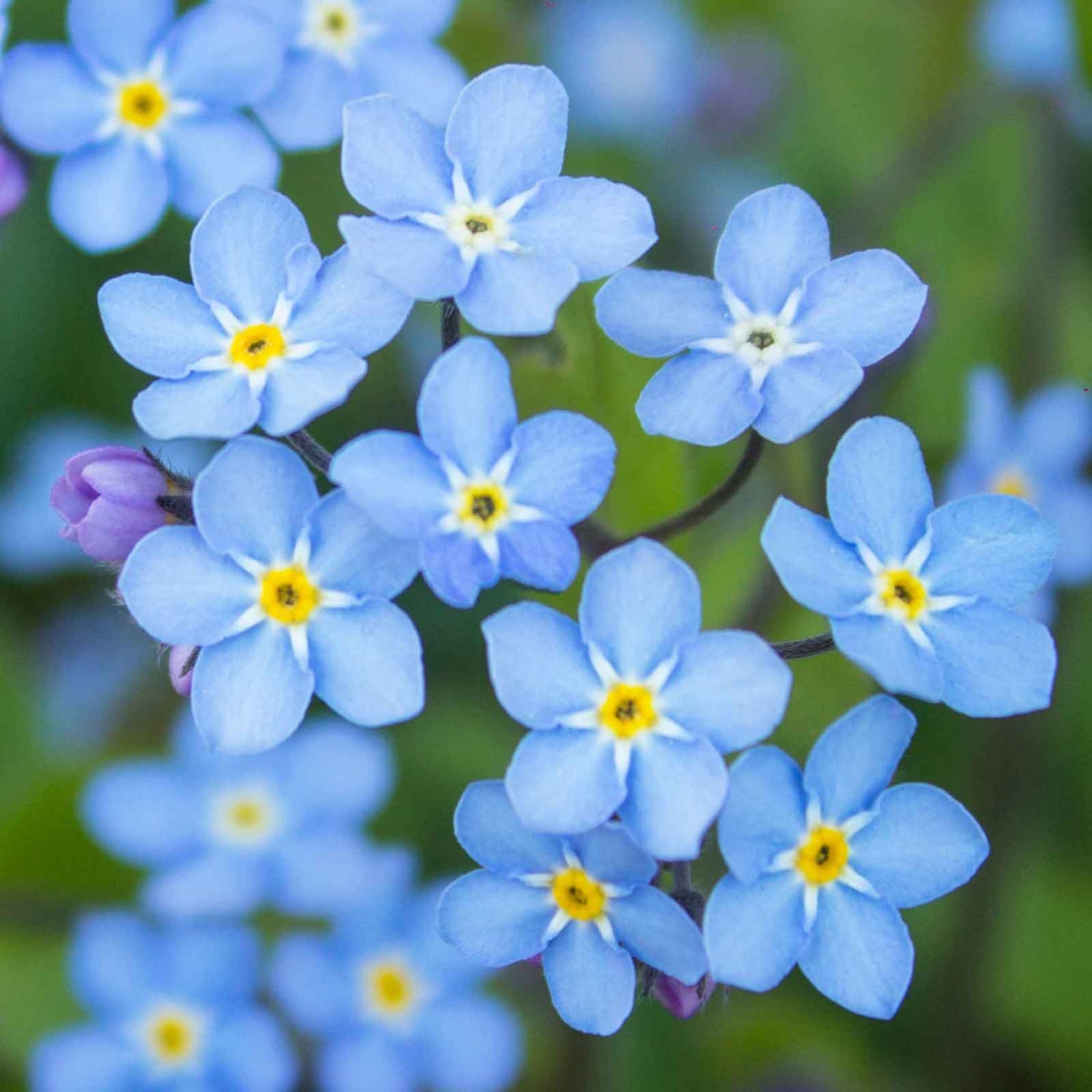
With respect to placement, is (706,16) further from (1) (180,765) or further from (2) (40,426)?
(1) (180,765)

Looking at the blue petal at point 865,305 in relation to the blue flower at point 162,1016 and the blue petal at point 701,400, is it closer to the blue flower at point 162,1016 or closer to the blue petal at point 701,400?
the blue petal at point 701,400

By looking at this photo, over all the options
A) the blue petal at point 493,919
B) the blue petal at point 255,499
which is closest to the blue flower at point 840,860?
the blue petal at point 493,919

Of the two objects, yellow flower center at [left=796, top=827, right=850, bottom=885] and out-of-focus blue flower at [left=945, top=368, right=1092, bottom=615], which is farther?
out-of-focus blue flower at [left=945, top=368, right=1092, bottom=615]

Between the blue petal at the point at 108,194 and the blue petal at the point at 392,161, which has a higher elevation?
the blue petal at the point at 392,161

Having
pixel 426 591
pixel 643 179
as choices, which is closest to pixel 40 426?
pixel 426 591

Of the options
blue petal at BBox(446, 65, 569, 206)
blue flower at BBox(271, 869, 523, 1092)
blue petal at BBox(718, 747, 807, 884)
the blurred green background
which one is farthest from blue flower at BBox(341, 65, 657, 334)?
blue flower at BBox(271, 869, 523, 1092)

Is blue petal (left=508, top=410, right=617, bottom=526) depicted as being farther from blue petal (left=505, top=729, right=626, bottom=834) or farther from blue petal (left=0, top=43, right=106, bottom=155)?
blue petal (left=0, top=43, right=106, bottom=155)
